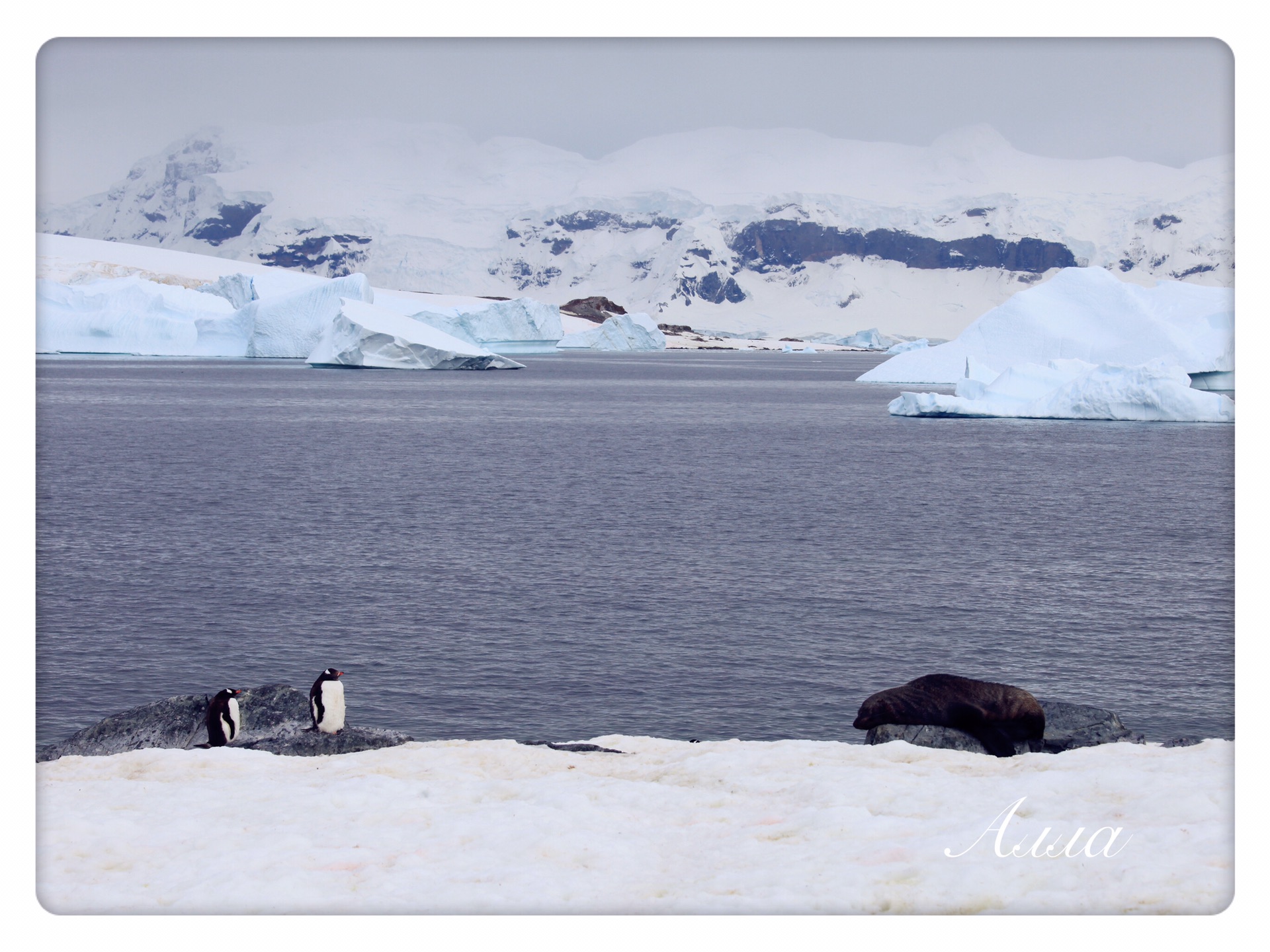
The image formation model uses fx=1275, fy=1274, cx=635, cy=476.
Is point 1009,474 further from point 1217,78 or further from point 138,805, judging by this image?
point 138,805

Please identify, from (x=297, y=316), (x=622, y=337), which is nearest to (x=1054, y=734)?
(x=297, y=316)

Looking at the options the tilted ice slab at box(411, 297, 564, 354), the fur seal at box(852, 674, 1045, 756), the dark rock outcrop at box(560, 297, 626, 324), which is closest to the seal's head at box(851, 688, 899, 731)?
the fur seal at box(852, 674, 1045, 756)

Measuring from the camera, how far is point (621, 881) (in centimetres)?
707

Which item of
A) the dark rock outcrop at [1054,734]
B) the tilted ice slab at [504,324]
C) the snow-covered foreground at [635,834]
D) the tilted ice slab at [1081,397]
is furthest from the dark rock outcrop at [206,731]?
the tilted ice slab at [504,324]

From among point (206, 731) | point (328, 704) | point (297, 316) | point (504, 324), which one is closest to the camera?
point (328, 704)

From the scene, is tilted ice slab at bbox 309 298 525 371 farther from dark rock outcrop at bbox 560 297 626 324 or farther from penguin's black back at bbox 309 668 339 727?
dark rock outcrop at bbox 560 297 626 324

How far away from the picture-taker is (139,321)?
81062 mm

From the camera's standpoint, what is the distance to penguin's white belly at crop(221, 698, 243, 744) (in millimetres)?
10484

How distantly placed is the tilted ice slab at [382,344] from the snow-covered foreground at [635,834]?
6540cm

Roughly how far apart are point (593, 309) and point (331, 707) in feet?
583

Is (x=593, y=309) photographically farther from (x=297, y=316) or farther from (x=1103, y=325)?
(x=1103, y=325)

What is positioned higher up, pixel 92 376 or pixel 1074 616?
pixel 92 376
